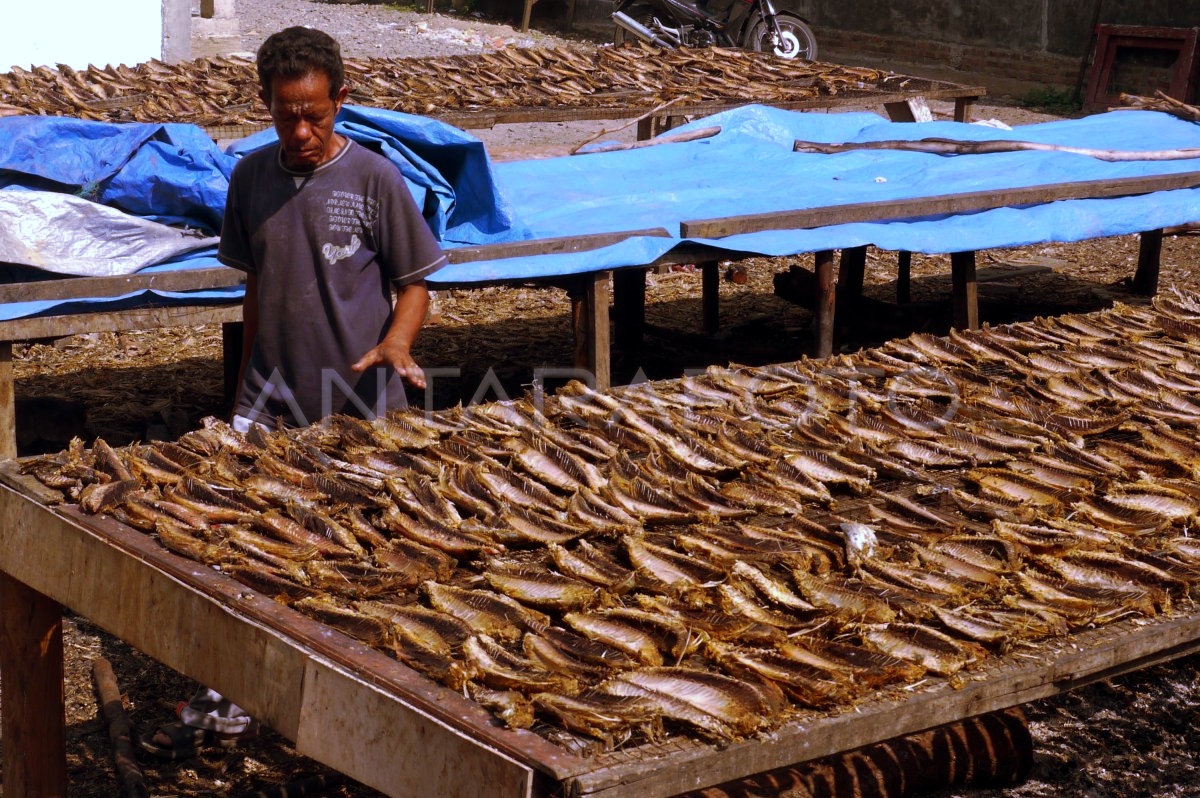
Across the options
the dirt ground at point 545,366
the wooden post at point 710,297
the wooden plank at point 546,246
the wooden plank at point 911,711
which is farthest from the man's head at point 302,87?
the wooden post at point 710,297

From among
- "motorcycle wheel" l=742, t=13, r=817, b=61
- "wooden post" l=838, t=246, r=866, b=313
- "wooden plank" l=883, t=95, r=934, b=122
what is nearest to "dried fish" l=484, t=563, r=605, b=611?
"wooden post" l=838, t=246, r=866, b=313

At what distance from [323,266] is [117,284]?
6.12 ft

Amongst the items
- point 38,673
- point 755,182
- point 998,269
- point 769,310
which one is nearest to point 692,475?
point 38,673

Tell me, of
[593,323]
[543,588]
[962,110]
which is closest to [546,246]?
[593,323]

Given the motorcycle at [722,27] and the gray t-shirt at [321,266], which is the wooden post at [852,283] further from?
the motorcycle at [722,27]

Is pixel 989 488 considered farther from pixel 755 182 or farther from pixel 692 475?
pixel 755 182

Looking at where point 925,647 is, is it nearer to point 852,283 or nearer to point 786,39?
point 852,283

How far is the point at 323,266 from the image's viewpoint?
4.16 m

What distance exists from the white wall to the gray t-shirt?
951cm

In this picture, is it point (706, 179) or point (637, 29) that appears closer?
point (706, 179)

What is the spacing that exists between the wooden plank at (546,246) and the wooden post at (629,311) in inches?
87.7

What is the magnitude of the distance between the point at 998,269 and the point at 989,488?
26.9 ft

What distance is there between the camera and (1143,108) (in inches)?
439

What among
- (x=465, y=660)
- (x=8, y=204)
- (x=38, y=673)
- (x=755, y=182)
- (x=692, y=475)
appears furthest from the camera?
(x=755, y=182)
